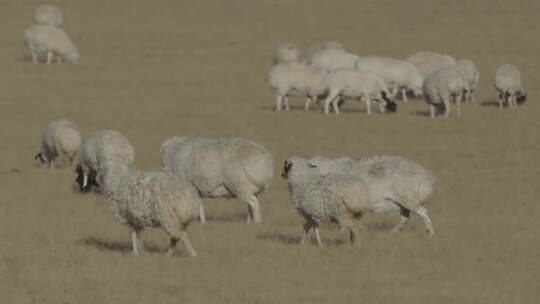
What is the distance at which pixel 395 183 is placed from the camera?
15.6m

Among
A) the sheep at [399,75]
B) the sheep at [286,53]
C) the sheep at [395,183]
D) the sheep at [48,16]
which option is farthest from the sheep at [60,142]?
the sheep at [48,16]

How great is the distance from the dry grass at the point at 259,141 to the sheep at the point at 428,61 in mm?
1505

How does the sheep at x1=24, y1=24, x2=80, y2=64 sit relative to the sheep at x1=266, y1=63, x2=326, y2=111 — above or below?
above

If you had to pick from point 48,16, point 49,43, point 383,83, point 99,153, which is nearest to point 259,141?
point 383,83

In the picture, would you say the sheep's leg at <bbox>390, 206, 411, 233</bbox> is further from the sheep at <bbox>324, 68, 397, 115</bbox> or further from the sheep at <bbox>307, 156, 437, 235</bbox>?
the sheep at <bbox>324, 68, 397, 115</bbox>

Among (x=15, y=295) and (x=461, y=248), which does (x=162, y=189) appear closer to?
(x=15, y=295)

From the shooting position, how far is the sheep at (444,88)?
1179 inches

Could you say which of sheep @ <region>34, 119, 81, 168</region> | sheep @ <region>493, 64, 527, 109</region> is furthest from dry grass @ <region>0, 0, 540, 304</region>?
sheep @ <region>34, 119, 81, 168</region>

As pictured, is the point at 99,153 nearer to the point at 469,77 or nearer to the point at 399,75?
the point at 469,77

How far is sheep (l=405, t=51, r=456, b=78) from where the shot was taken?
36.1 metres

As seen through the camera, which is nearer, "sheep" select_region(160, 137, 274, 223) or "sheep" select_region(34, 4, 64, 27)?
"sheep" select_region(160, 137, 274, 223)

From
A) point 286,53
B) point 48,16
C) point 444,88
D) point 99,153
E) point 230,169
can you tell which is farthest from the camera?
point 48,16

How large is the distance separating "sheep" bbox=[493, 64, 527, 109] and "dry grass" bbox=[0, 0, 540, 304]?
499 millimetres

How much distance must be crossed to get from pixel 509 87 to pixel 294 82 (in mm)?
6313
